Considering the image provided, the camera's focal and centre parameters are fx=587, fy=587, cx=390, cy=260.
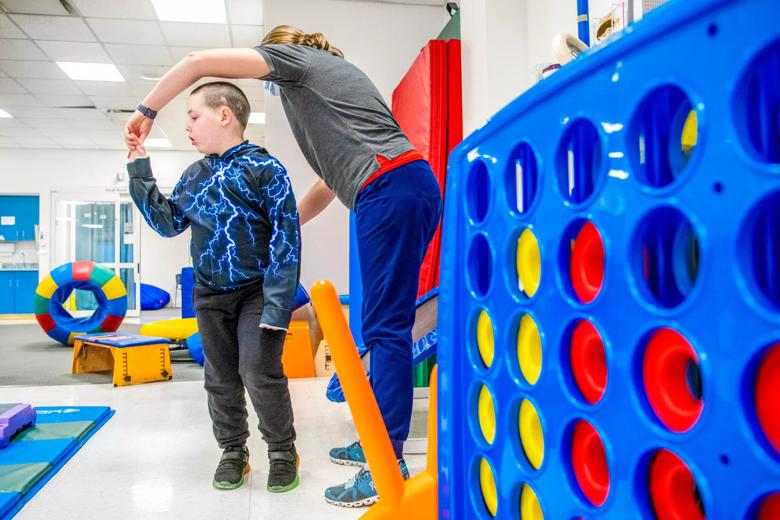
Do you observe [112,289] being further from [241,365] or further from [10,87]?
[241,365]

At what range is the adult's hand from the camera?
1.23 m

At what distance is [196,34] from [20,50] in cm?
157

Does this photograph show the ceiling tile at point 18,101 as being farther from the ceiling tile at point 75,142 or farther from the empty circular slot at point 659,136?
the empty circular slot at point 659,136

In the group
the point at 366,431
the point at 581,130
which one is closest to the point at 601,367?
the point at 581,130

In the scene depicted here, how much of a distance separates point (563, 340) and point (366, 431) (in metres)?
0.27

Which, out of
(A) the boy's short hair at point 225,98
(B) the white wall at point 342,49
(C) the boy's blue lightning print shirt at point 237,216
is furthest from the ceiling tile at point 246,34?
(C) the boy's blue lightning print shirt at point 237,216

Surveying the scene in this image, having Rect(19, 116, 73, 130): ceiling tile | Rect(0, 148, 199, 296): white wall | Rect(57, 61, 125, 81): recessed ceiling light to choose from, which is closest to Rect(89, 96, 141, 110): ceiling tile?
Rect(57, 61, 125, 81): recessed ceiling light

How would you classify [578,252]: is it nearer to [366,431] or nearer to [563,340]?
[563,340]

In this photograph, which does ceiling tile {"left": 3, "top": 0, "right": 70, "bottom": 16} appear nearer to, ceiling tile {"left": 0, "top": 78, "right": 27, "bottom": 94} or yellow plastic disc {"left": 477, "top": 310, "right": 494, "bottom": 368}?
ceiling tile {"left": 0, "top": 78, "right": 27, "bottom": 94}

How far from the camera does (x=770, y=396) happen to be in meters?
0.26

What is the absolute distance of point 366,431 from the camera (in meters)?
0.58

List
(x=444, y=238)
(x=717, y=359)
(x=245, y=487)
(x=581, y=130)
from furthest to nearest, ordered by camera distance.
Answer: (x=245, y=487)
(x=444, y=238)
(x=581, y=130)
(x=717, y=359)

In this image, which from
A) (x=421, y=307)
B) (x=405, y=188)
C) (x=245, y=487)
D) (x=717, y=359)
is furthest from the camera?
(x=421, y=307)

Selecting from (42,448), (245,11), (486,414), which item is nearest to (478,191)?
(486,414)
